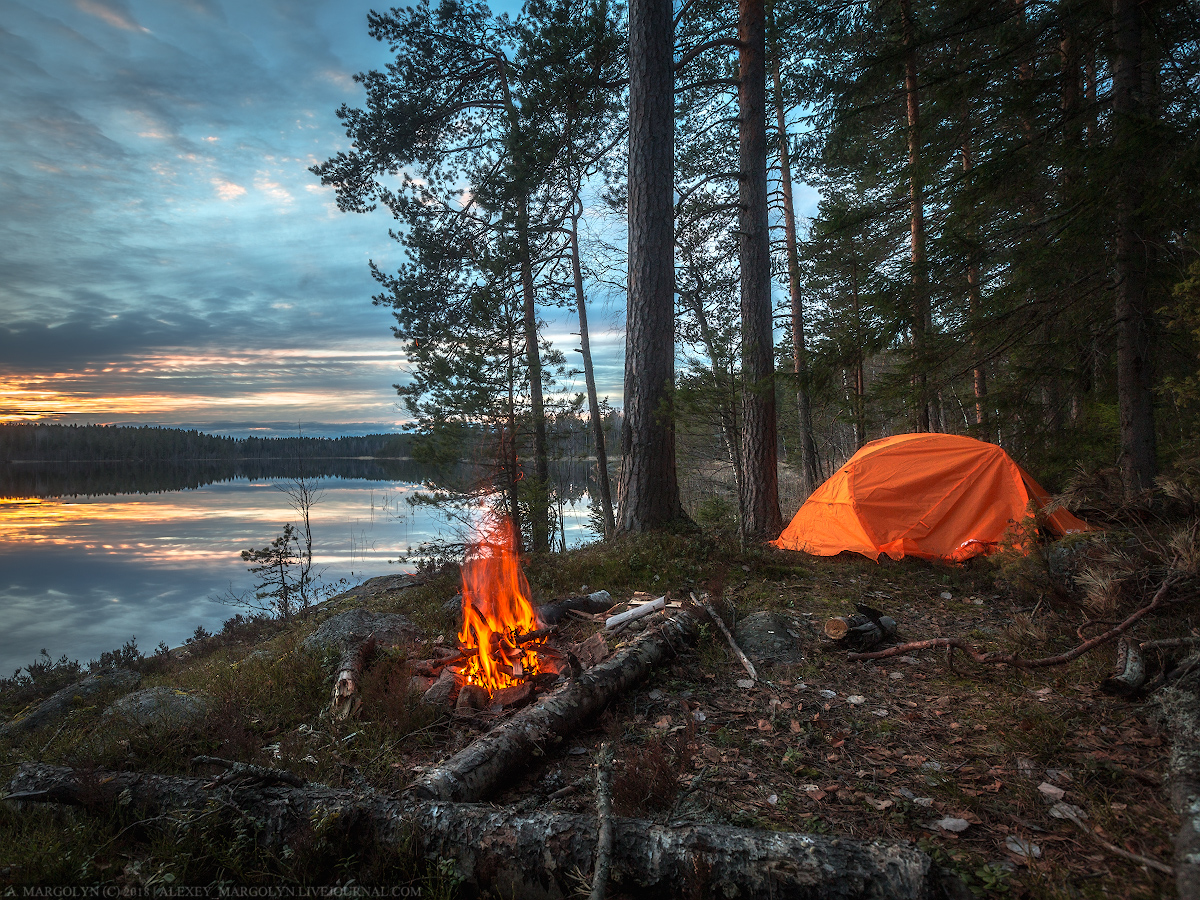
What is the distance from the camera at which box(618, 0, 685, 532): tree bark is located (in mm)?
8047

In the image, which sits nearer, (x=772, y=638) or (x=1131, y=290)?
(x=772, y=638)

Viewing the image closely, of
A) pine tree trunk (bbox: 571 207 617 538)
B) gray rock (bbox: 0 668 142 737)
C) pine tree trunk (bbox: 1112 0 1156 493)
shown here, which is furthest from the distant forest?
pine tree trunk (bbox: 1112 0 1156 493)

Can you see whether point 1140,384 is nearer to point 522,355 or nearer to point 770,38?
point 770,38

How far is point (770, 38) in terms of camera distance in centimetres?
895

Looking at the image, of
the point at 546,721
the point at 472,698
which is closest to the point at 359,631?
the point at 472,698

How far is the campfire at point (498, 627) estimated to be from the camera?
4641mm

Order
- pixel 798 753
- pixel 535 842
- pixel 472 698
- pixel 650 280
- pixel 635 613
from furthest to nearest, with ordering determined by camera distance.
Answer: pixel 650 280 < pixel 635 613 < pixel 472 698 < pixel 798 753 < pixel 535 842

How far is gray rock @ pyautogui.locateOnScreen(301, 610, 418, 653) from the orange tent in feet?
19.3

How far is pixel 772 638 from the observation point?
193 inches

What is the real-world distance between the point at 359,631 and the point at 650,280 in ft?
19.5

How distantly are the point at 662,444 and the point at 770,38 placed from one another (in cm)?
680

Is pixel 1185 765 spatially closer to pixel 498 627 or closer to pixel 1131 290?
pixel 498 627

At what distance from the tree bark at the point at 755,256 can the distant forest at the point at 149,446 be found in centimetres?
7900

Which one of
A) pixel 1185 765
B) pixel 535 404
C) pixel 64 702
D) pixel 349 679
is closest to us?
pixel 1185 765
